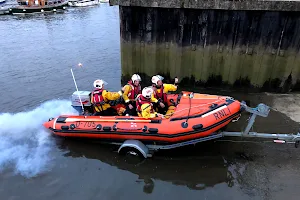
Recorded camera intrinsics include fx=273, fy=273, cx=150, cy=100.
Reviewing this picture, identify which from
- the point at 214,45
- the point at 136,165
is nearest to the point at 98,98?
the point at 136,165

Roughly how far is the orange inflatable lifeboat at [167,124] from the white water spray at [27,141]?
1.85 ft

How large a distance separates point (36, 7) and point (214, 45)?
901 inches

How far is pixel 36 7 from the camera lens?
2536cm

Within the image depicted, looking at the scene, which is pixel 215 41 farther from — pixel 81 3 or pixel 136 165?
pixel 81 3

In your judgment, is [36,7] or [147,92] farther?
[36,7]

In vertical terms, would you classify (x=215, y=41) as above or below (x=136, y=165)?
above

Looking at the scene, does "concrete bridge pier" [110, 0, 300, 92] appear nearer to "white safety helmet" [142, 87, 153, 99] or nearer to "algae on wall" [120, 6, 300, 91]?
"algae on wall" [120, 6, 300, 91]

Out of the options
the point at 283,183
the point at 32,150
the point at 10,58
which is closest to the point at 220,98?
the point at 283,183

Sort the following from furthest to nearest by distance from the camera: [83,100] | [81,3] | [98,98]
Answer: [81,3], [83,100], [98,98]

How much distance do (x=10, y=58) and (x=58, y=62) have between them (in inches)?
88.8

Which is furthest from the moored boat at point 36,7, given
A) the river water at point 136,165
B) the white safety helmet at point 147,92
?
the white safety helmet at point 147,92

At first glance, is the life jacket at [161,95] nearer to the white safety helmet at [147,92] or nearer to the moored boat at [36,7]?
the white safety helmet at [147,92]

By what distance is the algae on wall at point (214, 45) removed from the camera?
7066mm

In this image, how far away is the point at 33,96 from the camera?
338 inches
